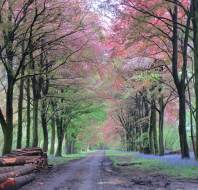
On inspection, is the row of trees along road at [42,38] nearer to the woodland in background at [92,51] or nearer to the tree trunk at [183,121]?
the woodland in background at [92,51]

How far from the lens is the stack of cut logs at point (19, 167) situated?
41.2 feet

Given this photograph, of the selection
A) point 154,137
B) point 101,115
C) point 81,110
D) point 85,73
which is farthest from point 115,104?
point 85,73

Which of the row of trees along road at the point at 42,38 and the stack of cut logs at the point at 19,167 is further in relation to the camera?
A: the row of trees along road at the point at 42,38

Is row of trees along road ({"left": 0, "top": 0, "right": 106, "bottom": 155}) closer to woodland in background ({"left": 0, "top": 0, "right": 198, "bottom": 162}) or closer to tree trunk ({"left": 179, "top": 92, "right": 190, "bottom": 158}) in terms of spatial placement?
woodland in background ({"left": 0, "top": 0, "right": 198, "bottom": 162})

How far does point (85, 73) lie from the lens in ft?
111

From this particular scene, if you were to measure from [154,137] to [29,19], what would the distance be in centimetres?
2006

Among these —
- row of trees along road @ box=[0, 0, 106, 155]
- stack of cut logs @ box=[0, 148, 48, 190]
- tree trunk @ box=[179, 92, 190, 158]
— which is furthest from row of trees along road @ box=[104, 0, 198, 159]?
stack of cut logs @ box=[0, 148, 48, 190]

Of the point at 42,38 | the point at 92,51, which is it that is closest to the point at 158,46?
the point at 92,51

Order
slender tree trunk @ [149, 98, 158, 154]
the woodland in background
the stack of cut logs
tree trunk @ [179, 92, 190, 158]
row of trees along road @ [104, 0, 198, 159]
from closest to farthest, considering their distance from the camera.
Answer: the stack of cut logs < row of trees along road @ [104, 0, 198, 159] < the woodland in background < tree trunk @ [179, 92, 190, 158] < slender tree trunk @ [149, 98, 158, 154]

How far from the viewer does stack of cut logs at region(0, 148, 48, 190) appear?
12570 millimetres

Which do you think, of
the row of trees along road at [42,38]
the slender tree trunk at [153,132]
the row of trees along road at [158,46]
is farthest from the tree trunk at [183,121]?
the slender tree trunk at [153,132]

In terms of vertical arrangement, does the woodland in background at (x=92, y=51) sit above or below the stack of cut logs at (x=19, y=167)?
above

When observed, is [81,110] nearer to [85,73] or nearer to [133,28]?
[85,73]

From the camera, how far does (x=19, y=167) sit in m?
16.9
